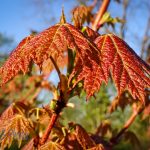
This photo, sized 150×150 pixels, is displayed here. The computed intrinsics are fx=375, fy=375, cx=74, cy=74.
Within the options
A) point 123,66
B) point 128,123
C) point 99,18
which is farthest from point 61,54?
point 128,123

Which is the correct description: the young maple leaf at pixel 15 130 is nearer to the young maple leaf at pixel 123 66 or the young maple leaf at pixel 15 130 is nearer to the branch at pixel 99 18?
the young maple leaf at pixel 123 66

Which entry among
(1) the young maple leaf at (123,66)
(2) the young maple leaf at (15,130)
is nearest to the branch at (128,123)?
(2) the young maple leaf at (15,130)

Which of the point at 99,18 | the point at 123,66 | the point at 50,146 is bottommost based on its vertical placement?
the point at 50,146

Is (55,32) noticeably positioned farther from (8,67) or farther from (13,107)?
(13,107)

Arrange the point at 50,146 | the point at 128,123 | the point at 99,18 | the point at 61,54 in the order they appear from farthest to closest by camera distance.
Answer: the point at 128,123 < the point at 99,18 < the point at 50,146 < the point at 61,54

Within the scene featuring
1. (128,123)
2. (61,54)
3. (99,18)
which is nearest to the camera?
(61,54)

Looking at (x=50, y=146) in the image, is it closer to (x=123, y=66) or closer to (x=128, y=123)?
(x=123, y=66)

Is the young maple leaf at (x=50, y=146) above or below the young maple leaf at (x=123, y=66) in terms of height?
below

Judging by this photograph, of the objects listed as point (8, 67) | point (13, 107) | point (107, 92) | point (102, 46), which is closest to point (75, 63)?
point (102, 46)
